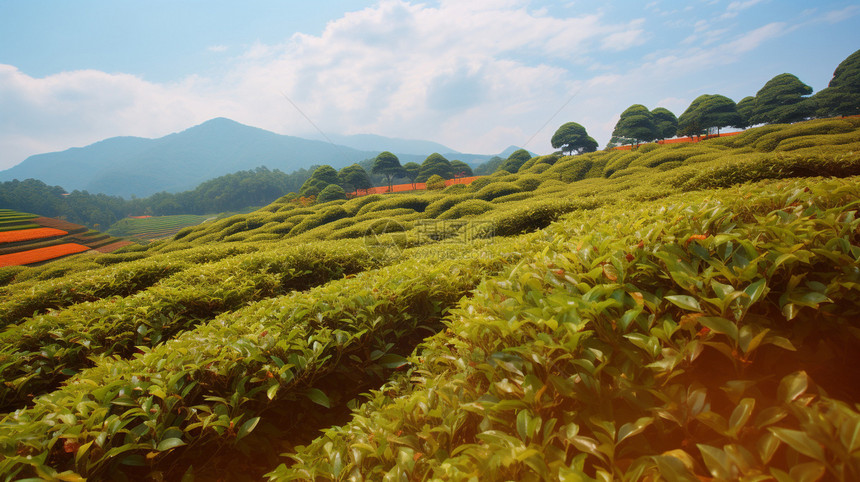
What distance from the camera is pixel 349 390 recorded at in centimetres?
239

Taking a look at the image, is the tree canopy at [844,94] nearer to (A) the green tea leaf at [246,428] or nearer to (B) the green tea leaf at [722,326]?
(B) the green tea leaf at [722,326]

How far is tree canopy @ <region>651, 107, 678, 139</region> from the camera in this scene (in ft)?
107

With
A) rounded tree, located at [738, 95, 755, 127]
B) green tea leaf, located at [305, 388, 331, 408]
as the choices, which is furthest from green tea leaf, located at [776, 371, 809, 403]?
rounded tree, located at [738, 95, 755, 127]

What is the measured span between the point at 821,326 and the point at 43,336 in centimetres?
559

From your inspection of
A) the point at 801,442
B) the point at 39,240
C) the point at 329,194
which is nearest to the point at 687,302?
the point at 801,442

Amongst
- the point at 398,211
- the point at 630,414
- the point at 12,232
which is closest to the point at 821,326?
the point at 630,414

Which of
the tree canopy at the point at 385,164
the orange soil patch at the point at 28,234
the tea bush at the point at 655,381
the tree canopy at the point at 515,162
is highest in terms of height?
the tree canopy at the point at 385,164

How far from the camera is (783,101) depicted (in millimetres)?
27172

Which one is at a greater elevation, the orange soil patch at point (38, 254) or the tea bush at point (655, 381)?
the tea bush at point (655, 381)

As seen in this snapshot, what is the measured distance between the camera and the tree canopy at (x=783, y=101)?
2572cm

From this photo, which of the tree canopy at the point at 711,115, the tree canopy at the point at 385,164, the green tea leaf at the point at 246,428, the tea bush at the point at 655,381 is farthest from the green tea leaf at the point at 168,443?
the tree canopy at the point at 711,115

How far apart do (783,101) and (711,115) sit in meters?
4.65

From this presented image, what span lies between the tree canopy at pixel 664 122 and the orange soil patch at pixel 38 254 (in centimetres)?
4894

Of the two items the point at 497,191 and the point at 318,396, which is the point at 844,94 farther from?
the point at 318,396
